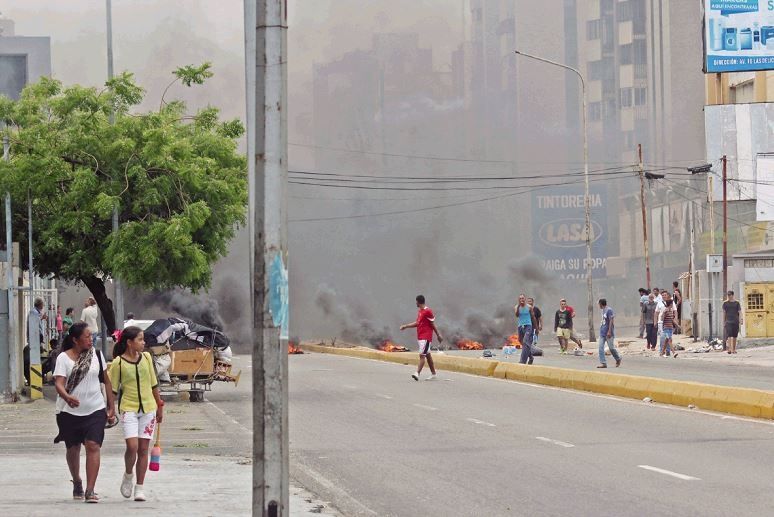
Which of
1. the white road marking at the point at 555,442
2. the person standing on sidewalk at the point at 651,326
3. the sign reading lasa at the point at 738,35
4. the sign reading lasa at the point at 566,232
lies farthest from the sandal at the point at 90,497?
the sign reading lasa at the point at 566,232

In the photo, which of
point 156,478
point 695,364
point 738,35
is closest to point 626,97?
point 738,35

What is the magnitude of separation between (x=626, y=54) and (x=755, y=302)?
5309 centimetres

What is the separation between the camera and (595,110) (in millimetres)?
96250

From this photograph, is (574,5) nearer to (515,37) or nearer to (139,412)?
(515,37)

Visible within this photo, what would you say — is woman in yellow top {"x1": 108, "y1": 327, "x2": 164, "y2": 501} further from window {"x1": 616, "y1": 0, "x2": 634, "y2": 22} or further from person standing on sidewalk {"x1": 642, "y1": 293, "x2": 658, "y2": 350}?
window {"x1": 616, "y1": 0, "x2": 634, "y2": 22}

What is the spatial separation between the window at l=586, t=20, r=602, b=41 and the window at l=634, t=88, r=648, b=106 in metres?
4.97

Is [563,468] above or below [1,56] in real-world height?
below

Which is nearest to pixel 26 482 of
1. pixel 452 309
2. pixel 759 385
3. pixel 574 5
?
pixel 759 385

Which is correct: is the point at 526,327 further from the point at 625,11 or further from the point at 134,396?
the point at 625,11

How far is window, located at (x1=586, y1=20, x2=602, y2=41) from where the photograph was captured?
307ft

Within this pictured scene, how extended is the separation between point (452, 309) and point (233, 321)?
502 inches

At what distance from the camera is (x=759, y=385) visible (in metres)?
23.9

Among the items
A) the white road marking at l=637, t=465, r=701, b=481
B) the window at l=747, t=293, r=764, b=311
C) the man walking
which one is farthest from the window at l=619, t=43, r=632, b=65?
the white road marking at l=637, t=465, r=701, b=481

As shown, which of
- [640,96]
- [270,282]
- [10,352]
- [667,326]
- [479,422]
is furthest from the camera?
[640,96]
